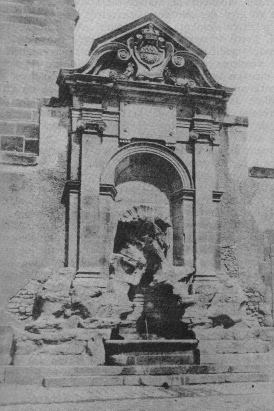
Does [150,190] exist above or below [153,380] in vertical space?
above

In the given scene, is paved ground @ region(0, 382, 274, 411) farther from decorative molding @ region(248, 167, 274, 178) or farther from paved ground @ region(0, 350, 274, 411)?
decorative molding @ region(248, 167, 274, 178)

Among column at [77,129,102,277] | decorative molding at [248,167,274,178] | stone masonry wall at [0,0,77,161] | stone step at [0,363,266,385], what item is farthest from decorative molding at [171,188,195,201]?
stone step at [0,363,266,385]

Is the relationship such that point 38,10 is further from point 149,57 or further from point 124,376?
point 124,376

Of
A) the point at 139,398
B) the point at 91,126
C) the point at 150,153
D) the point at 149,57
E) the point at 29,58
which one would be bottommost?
the point at 139,398

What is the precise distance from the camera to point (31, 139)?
1052 centimetres

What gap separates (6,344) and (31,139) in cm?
408

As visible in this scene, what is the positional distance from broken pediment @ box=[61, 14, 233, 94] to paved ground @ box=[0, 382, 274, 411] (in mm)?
5752

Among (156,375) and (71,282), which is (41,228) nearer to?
(71,282)

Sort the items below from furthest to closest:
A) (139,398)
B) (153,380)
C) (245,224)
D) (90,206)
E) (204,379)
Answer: (245,224)
(90,206)
(204,379)
(153,380)
(139,398)


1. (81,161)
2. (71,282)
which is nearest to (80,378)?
(71,282)

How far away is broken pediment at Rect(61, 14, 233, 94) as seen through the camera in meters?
10.4

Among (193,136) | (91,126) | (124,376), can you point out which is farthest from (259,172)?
(124,376)

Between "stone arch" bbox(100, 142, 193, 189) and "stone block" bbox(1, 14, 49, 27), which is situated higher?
"stone block" bbox(1, 14, 49, 27)

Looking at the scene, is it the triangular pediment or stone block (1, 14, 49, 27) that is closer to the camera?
the triangular pediment
